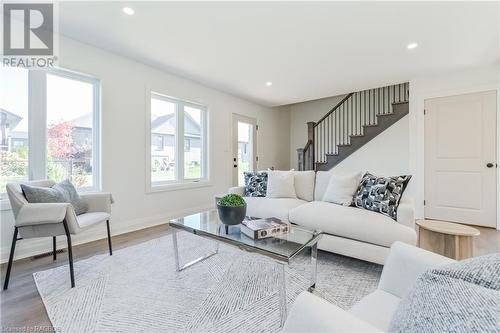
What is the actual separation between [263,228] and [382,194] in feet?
4.40

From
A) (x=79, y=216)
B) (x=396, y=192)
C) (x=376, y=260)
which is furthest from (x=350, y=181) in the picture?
(x=79, y=216)

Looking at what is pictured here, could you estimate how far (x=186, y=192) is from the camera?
4.04 meters

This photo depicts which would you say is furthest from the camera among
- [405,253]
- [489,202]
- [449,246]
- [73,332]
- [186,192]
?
[186,192]

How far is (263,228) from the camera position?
1.68m

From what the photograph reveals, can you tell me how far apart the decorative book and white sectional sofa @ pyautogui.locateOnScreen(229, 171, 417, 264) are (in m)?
0.64

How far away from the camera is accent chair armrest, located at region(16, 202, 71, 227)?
1.79m

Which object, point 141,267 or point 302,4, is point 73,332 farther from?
point 302,4

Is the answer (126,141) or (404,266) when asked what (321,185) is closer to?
(404,266)

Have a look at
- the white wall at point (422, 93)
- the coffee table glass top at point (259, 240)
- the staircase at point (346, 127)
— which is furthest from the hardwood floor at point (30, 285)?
the white wall at point (422, 93)

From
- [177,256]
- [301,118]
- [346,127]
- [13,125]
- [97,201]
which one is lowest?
[177,256]

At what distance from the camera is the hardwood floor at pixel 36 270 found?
1.44m

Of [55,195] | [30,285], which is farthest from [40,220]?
[30,285]

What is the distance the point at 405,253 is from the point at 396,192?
4.44 feet

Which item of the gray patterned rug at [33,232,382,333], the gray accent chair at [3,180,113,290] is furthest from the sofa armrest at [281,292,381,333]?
the gray accent chair at [3,180,113,290]
